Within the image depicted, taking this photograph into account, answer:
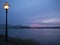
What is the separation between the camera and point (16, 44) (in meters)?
18.2

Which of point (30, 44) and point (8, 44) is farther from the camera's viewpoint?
point (30, 44)

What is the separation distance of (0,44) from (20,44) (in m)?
2.08

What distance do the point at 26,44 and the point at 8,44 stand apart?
1966 millimetres

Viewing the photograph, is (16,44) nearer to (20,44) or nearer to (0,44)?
(20,44)

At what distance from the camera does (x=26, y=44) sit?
61.2ft

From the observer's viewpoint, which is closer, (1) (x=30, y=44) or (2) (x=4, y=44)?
(2) (x=4, y=44)

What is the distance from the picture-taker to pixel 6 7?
17.5m

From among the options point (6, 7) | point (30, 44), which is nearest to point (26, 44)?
point (30, 44)

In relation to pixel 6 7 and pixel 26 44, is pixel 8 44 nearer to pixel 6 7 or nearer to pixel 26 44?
pixel 26 44

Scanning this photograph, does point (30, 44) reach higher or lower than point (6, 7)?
lower

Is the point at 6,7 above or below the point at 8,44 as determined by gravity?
above

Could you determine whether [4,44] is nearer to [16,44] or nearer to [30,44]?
[16,44]

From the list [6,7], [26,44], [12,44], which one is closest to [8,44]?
[12,44]

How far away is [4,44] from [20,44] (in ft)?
5.88
